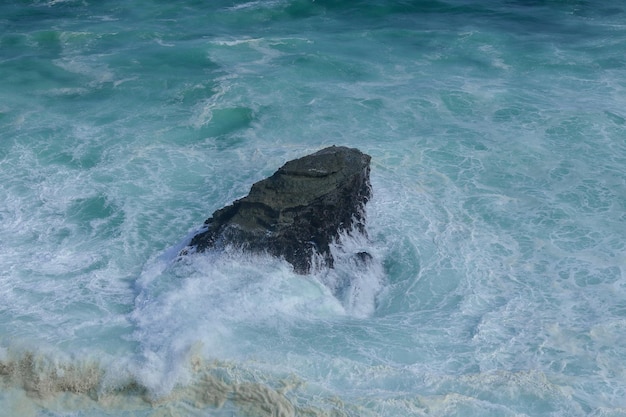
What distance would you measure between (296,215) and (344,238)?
1.21m

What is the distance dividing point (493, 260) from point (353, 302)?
300cm

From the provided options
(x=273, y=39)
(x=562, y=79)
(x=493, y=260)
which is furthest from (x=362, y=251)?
(x=273, y=39)

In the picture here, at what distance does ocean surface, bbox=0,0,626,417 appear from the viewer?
9.80 metres

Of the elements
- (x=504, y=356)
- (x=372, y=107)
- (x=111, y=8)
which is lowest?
(x=504, y=356)

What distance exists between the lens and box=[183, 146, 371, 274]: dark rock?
12.0 metres

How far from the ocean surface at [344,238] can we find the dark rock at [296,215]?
0.94 feet

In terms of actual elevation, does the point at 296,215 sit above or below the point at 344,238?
above

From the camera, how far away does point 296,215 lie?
1206 cm

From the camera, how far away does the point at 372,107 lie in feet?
64.0

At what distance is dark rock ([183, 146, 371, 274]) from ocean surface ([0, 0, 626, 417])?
0.29 metres

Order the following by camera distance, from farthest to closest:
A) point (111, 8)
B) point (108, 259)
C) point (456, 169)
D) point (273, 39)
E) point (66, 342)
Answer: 1. point (111, 8)
2. point (273, 39)
3. point (456, 169)
4. point (108, 259)
5. point (66, 342)

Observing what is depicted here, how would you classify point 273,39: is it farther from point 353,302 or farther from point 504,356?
point 504,356

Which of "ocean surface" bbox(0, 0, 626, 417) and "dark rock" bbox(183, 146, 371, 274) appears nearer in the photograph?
"ocean surface" bbox(0, 0, 626, 417)

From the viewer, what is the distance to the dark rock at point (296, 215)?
12.0 m
